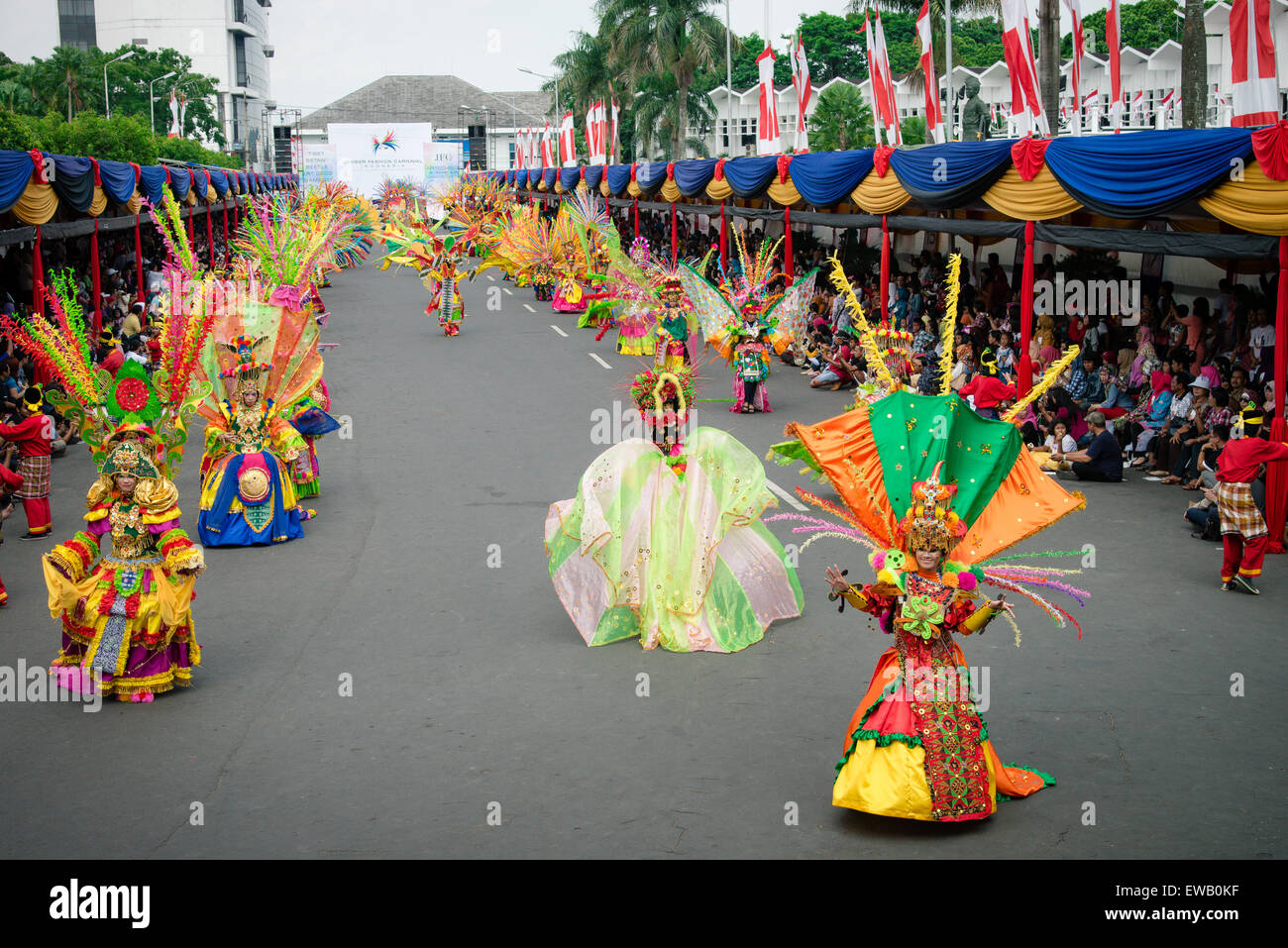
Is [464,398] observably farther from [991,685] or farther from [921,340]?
[991,685]

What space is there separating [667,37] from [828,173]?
3288cm

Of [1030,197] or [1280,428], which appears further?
[1030,197]

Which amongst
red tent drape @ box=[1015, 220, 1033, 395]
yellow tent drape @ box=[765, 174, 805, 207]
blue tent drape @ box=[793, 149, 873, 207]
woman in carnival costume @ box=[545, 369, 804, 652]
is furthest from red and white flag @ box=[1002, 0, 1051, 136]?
woman in carnival costume @ box=[545, 369, 804, 652]

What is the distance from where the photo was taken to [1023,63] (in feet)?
60.6

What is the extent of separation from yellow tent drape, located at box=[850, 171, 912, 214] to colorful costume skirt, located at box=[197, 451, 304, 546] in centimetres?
1118

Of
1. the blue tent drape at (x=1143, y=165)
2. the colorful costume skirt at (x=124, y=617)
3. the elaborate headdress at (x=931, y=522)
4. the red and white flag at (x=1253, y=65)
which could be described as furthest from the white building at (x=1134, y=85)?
the elaborate headdress at (x=931, y=522)

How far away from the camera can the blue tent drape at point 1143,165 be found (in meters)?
12.1

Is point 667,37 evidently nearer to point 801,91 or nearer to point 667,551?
point 801,91

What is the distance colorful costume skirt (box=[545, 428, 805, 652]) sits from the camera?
8.97 meters

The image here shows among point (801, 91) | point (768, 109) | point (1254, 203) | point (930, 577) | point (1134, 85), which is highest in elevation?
point (1134, 85)

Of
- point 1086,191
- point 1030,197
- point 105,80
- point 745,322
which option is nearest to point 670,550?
point 1086,191

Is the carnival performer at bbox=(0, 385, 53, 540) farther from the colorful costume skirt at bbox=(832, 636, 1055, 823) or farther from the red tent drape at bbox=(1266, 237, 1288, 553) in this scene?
the red tent drape at bbox=(1266, 237, 1288, 553)

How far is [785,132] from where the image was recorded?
7888cm
